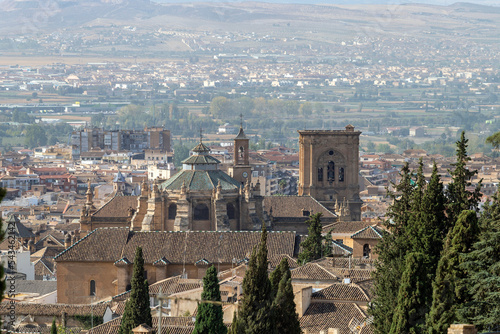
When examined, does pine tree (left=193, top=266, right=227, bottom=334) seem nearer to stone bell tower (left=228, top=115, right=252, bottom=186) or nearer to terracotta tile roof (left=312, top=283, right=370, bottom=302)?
terracotta tile roof (left=312, top=283, right=370, bottom=302)

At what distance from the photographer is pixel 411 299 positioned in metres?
30.4

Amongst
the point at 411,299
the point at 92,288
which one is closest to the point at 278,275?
the point at 411,299

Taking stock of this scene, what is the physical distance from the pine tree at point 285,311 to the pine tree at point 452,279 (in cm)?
445

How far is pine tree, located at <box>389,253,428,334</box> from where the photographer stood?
30.3 meters

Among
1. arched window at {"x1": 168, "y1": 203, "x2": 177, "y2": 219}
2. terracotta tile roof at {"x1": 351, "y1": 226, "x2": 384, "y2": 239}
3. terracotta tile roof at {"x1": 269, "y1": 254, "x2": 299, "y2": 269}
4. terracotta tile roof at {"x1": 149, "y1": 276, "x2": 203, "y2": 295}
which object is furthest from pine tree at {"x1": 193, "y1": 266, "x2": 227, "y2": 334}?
arched window at {"x1": 168, "y1": 203, "x2": 177, "y2": 219}

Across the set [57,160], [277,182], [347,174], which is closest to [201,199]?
[347,174]

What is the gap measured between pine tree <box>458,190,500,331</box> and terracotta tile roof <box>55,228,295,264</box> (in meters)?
27.6

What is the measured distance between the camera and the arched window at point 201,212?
6619 centimetres

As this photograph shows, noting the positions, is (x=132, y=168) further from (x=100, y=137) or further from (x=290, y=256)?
(x=290, y=256)

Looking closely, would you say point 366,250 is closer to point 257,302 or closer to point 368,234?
point 368,234

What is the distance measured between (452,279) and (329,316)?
41.0ft

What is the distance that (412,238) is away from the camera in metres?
32.9

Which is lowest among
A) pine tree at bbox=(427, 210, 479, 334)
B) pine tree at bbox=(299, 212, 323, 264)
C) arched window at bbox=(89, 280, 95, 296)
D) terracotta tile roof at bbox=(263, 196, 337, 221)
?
arched window at bbox=(89, 280, 95, 296)

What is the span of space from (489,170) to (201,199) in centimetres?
7843
